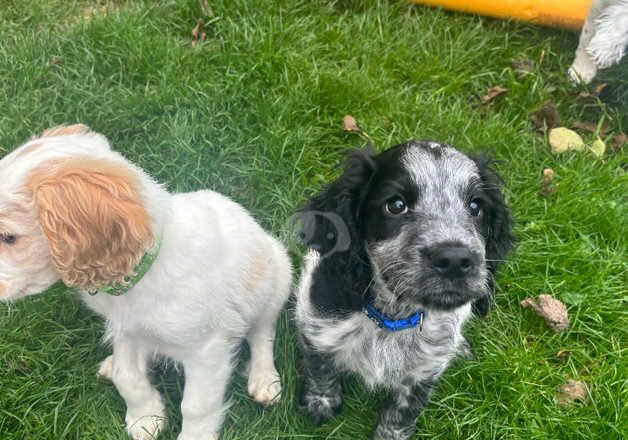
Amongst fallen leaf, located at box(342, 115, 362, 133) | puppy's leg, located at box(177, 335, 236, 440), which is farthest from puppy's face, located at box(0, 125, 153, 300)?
fallen leaf, located at box(342, 115, 362, 133)

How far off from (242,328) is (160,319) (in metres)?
0.56

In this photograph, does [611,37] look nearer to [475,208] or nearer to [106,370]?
[475,208]

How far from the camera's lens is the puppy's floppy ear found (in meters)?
2.95

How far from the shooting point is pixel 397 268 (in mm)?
2736

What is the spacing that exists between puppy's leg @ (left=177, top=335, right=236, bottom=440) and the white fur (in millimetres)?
474

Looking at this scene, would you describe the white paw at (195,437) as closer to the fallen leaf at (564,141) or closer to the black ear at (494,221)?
the black ear at (494,221)

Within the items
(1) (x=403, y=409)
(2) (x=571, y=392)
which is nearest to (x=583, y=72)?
(2) (x=571, y=392)

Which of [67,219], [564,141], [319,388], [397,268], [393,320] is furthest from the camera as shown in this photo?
[564,141]

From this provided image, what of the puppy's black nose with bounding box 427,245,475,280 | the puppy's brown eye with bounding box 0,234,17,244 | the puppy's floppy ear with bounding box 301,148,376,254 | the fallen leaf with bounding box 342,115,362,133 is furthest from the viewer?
the fallen leaf with bounding box 342,115,362,133

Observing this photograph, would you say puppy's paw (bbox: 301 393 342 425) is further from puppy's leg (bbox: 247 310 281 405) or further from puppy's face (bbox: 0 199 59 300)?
puppy's face (bbox: 0 199 59 300)

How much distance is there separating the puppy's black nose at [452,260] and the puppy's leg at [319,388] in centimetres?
104

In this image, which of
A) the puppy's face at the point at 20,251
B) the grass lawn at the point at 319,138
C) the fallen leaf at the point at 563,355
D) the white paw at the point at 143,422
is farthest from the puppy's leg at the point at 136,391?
the fallen leaf at the point at 563,355

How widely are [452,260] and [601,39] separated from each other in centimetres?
342

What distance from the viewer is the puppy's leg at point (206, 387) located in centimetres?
305
